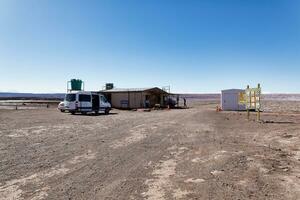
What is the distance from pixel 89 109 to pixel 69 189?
2533cm

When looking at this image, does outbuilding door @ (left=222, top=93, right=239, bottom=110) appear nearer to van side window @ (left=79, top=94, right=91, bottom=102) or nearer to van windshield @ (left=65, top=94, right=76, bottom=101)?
van side window @ (left=79, top=94, right=91, bottom=102)

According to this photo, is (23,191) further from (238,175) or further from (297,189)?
(297,189)

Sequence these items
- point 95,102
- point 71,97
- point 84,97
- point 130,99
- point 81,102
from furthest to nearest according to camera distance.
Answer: point 130,99 → point 95,102 → point 84,97 → point 71,97 → point 81,102

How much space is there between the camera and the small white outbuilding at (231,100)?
1581 inches

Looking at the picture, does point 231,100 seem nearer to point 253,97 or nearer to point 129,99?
point 129,99

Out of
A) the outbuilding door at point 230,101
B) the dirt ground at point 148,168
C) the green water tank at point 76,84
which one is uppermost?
the green water tank at point 76,84

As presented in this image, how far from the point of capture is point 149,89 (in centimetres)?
4731

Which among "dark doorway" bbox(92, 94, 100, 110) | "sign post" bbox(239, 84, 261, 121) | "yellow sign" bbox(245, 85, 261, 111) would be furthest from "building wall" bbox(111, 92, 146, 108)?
"yellow sign" bbox(245, 85, 261, 111)

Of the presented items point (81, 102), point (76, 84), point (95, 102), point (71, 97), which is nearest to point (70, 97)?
point (71, 97)

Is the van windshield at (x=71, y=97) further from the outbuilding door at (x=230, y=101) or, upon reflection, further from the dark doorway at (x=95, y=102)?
the outbuilding door at (x=230, y=101)

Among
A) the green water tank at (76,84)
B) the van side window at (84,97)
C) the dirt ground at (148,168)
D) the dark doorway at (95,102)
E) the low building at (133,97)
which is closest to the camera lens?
the dirt ground at (148,168)

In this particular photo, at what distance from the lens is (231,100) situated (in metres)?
40.3

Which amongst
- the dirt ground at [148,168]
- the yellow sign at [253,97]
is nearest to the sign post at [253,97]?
the yellow sign at [253,97]

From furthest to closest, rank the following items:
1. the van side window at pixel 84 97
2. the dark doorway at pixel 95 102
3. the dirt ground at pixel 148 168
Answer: the dark doorway at pixel 95 102
the van side window at pixel 84 97
the dirt ground at pixel 148 168
